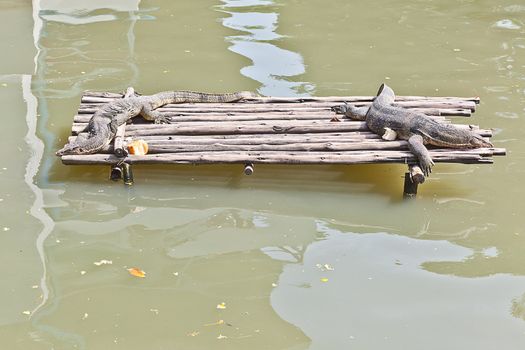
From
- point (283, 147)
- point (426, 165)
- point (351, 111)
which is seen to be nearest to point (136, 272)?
point (283, 147)

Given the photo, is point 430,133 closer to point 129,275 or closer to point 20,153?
point 129,275

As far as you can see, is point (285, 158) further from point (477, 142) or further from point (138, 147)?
point (477, 142)

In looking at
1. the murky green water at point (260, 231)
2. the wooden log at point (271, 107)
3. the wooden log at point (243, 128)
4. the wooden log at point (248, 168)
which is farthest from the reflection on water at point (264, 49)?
the wooden log at point (248, 168)

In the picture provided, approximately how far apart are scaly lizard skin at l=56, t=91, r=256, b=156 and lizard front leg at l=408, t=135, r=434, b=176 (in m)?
1.99

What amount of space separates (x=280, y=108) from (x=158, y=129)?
4.22 ft

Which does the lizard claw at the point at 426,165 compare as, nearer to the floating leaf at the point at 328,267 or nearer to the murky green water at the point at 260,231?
the murky green water at the point at 260,231

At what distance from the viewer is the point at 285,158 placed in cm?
722

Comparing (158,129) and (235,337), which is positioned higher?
(158,129)

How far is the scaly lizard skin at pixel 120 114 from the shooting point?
743cm

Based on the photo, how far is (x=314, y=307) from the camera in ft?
18.4

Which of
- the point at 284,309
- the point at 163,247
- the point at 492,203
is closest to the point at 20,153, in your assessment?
the point at 163,247

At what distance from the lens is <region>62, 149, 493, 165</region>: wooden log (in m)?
7.13

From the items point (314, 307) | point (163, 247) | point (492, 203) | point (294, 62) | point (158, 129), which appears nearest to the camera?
point (314, 307)

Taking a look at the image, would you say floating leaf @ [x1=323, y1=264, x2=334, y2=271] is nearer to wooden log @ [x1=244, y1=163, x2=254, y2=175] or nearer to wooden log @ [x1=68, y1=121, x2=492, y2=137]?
wooden log @ [x1=244, y1=163, x2=254, y2=175]
